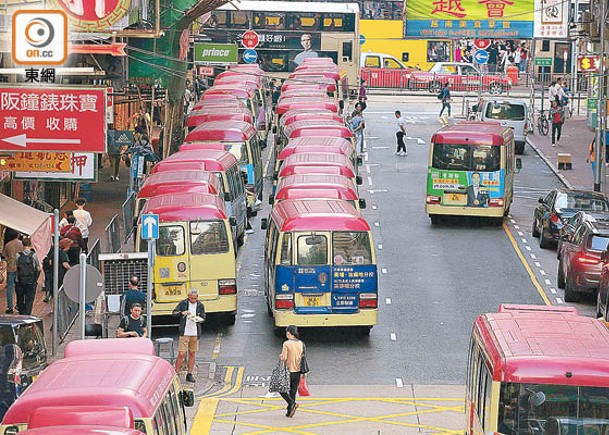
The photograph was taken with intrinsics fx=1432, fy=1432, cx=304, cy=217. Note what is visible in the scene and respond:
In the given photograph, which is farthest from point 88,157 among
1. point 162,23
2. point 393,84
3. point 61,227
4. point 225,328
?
point 393,84

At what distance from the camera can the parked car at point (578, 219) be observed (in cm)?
3209

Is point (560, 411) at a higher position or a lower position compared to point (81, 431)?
lower

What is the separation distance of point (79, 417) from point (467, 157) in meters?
26.2

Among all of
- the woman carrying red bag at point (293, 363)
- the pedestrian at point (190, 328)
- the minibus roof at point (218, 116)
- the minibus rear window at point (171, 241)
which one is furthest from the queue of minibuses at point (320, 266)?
the minibus roof at point (218, 116)

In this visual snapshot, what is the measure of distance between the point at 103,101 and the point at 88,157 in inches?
153

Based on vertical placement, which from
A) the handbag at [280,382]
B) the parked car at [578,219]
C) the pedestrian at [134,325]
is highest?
the parked car at [578,219]

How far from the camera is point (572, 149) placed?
56.2 metres

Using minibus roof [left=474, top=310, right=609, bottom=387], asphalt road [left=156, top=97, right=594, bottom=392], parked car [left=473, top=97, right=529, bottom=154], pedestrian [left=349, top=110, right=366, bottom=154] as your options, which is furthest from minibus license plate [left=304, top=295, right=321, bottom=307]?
parked car [left=473, top=97, right=529, bottom=154]

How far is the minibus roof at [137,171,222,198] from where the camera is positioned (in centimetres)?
3133

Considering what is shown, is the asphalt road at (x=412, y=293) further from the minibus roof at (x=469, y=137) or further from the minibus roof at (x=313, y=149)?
the minibus roof at (x=469, y=137)

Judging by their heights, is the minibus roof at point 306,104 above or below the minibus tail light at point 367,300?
above

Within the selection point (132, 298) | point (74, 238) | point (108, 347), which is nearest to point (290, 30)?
point (74, 238)

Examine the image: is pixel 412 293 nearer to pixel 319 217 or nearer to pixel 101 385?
pixel 319 217

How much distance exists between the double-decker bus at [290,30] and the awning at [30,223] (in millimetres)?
40416
